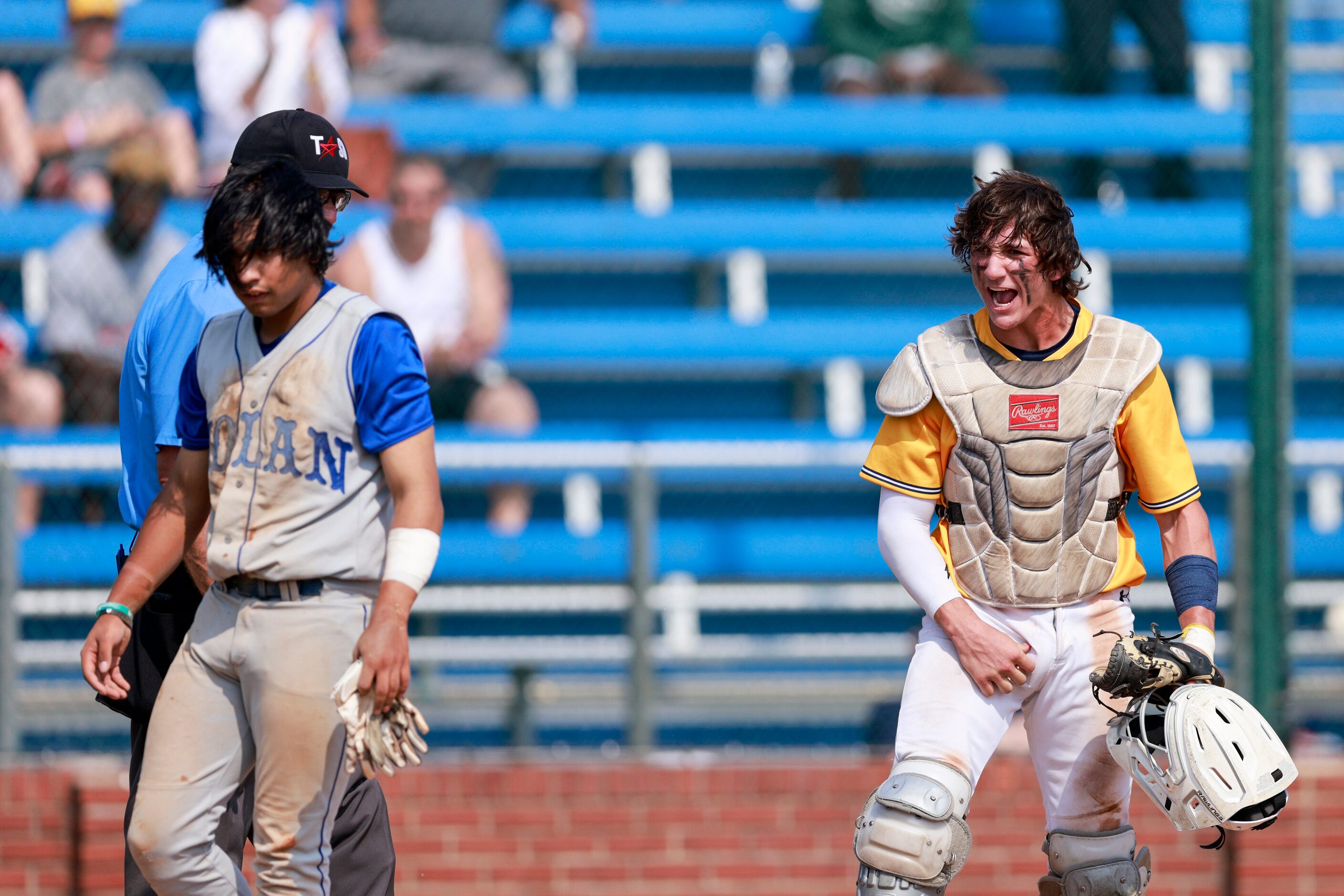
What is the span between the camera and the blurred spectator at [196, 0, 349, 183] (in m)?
7.61

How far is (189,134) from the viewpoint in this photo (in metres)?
7.63

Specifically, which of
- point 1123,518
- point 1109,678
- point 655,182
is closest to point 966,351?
point 1123,518

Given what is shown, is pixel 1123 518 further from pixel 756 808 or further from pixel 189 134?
pixel 189 134

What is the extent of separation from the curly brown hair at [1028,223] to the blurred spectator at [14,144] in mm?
5596

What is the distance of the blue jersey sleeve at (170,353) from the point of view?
3482 millimetres

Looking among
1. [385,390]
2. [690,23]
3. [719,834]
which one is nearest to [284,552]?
[385,390]

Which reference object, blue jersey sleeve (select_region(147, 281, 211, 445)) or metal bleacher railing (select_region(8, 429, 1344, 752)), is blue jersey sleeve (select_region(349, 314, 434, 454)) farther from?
metal bleacher railing (select_region(8, 429, 1344, 752))

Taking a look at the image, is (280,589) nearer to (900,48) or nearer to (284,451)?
(284,451)

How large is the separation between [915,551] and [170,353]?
176 centimetres

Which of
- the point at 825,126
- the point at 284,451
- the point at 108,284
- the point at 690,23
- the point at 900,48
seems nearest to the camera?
the point at 284,451

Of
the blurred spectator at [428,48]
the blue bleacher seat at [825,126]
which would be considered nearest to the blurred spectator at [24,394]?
the blue bleacher seat at [825,126]

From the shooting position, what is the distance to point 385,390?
10.6 feet

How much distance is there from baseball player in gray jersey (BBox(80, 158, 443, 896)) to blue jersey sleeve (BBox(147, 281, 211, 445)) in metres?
0.19

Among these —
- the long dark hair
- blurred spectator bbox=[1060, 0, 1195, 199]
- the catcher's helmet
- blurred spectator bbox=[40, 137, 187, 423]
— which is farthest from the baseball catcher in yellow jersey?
blurred spectator bbox=[1060, 0, 1195, 199]
